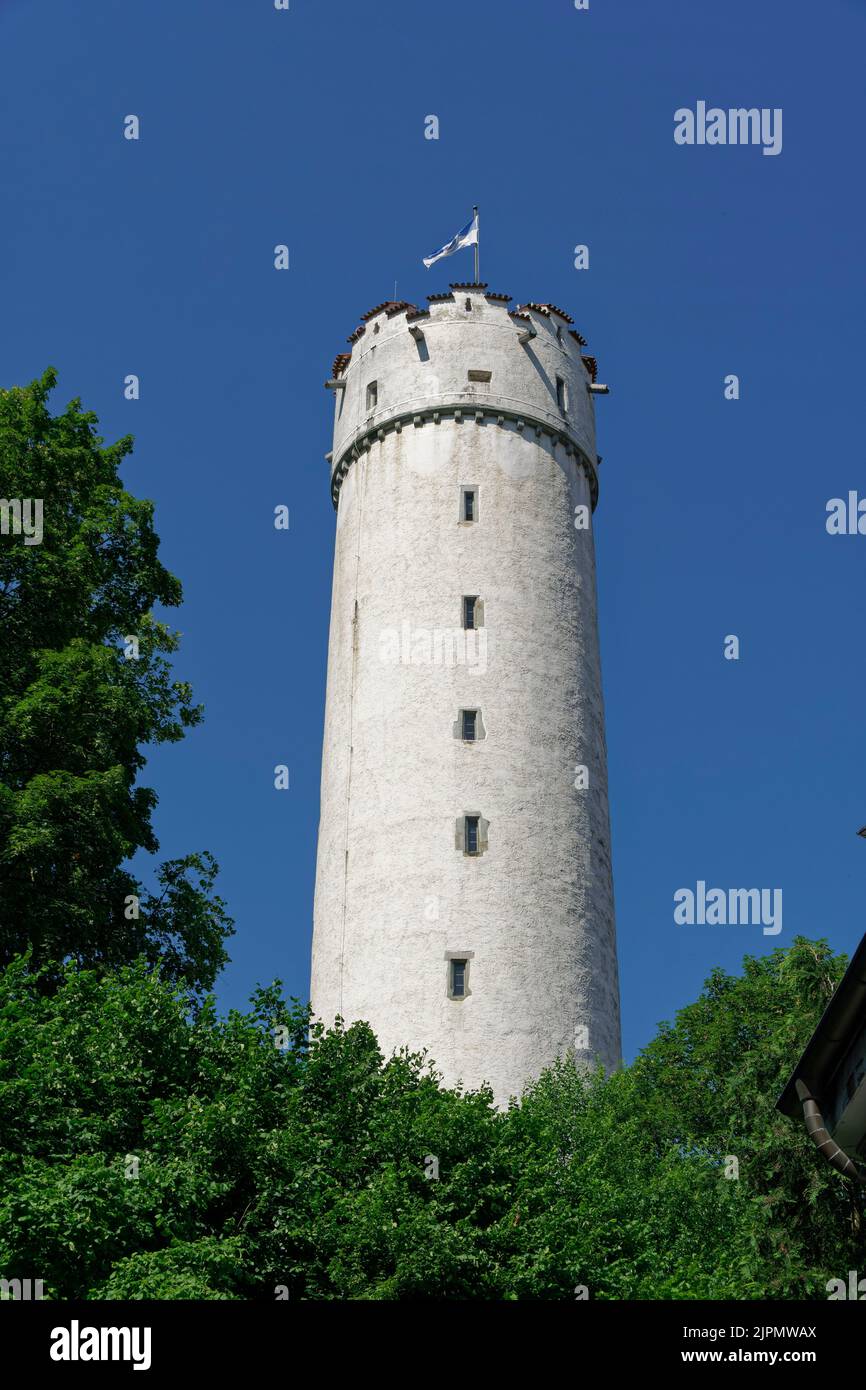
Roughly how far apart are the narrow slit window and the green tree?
29.8ft

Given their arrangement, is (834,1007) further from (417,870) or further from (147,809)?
(417,870)

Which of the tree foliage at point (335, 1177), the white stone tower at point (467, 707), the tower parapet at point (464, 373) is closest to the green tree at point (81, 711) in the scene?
the tree foliage at point (335, 1177)

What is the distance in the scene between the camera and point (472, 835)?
3800 centimetres

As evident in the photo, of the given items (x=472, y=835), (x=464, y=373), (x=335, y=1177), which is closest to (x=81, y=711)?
(x=335, y=1177)

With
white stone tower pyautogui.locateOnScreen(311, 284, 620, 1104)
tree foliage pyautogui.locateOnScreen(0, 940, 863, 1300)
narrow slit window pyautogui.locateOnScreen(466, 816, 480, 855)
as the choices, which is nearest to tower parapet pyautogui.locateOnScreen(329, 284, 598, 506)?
white stone tower pyautogui.locateOnScreen(311, 284, 620, 1104)

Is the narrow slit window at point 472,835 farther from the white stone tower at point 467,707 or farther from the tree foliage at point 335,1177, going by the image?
the tree foliage at point 335,1177

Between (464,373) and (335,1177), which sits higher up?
(464,373)

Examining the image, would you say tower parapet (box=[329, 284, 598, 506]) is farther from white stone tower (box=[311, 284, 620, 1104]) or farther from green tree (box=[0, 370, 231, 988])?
green tree (box=[0, 370, 231, 988])

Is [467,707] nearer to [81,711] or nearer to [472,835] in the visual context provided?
[472,835]

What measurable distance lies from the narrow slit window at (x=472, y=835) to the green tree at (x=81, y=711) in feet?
29.8

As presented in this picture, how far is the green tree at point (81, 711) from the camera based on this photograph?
86.9 ft

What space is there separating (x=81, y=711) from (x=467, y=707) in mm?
13439

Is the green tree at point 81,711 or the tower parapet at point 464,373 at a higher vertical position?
the tower parapet at point 464,373

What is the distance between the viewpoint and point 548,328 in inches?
1800
